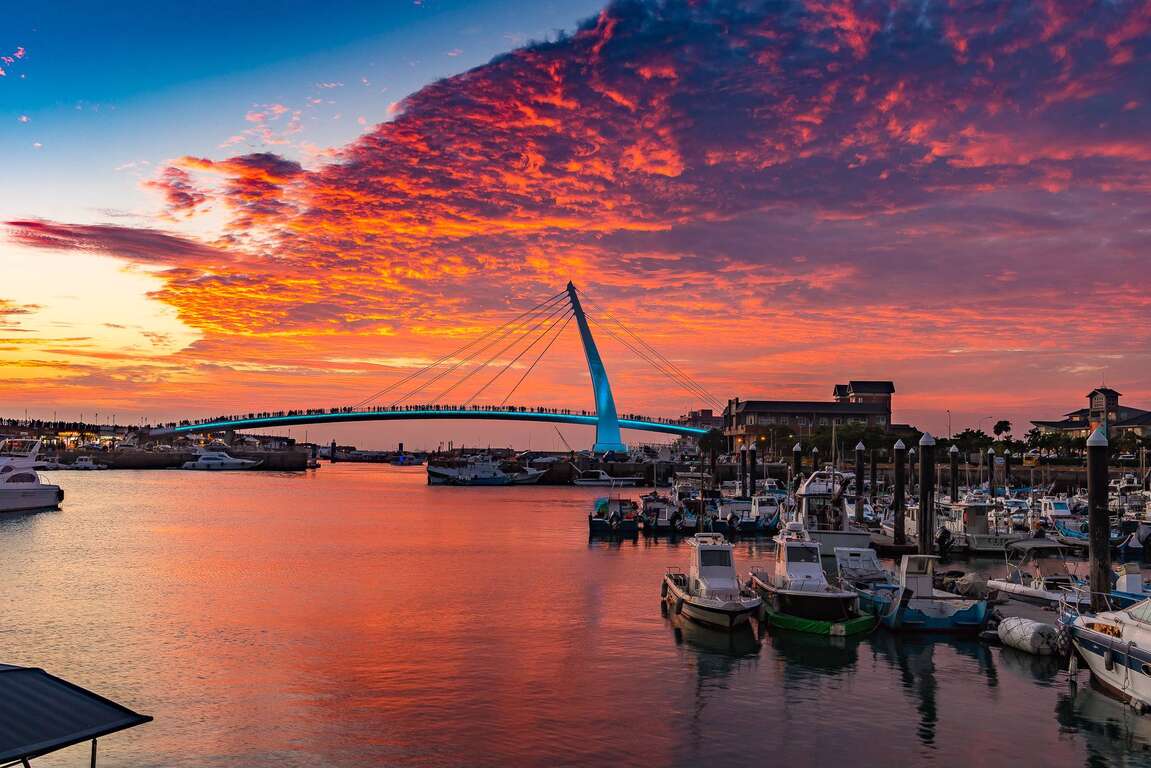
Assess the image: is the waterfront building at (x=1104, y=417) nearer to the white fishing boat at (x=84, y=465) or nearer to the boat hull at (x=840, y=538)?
the boat hull at (x=840, y=538)

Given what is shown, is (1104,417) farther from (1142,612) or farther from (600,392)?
(1142,612)

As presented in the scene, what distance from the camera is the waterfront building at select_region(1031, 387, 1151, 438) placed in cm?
15111

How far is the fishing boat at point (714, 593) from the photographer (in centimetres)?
2981

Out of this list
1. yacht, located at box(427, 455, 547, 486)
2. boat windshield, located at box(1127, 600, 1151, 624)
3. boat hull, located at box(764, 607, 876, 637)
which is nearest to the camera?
boat windshield, located at box(1127, 600, 1151, 624)

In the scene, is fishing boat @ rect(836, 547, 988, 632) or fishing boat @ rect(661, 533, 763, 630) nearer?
fishing boat @ rect(836, 547, 988, 632)

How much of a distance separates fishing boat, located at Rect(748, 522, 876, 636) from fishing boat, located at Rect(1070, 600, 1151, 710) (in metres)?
7.28

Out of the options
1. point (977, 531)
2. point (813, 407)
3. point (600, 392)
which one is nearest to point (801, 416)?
point (813, 407)

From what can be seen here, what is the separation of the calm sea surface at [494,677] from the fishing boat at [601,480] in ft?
332

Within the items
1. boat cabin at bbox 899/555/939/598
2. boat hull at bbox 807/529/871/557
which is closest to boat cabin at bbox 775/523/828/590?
boat cabin at bbox 899/555/939/598

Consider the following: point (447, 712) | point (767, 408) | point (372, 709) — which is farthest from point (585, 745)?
point (767, 408)

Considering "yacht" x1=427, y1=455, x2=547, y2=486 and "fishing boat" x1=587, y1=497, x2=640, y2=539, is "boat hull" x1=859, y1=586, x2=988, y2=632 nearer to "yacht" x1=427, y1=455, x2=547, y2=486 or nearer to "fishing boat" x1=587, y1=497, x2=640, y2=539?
"fishing boat" x1=587, y1=497, x2=640, y2=539

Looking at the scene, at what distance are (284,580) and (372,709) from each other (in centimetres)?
2314

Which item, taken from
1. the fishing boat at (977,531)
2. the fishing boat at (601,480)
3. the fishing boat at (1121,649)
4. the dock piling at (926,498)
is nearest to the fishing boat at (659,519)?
the fishing boat at (977,531)

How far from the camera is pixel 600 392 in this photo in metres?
155
